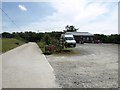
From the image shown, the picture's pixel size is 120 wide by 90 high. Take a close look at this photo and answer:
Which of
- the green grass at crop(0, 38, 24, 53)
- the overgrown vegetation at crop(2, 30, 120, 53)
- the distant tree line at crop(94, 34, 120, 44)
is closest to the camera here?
the overgrown vegetation at crop(2, 30, 120, 53)

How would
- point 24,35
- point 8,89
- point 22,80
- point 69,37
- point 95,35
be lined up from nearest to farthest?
point 8,89
point 22,80
point 69,37
point 95,35
point 24,35

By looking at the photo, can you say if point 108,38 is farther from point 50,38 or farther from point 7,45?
point 7,45

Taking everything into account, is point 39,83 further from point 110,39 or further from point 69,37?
point 110,39

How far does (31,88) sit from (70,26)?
95.9 m

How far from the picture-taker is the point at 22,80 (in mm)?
9344

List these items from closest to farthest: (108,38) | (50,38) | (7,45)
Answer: (50,38) < (7,45) < (108,38)

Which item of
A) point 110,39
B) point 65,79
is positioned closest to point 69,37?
point 110,39

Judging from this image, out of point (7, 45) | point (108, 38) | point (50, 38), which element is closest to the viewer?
point (50, 38)

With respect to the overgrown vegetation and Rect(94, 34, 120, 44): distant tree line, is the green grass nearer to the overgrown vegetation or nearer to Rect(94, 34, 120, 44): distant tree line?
the overgrown vegetation

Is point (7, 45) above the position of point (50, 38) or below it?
below

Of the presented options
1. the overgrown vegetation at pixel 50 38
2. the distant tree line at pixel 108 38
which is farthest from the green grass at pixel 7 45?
the distant tree line at pixel 108 38

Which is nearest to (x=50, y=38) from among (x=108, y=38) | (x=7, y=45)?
(x=7, y=45)

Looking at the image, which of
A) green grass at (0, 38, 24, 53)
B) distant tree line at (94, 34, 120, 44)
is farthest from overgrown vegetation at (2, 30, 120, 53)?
green grass at (0, 38, 24, 53)

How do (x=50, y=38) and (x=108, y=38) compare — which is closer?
(x=50, y=38)
